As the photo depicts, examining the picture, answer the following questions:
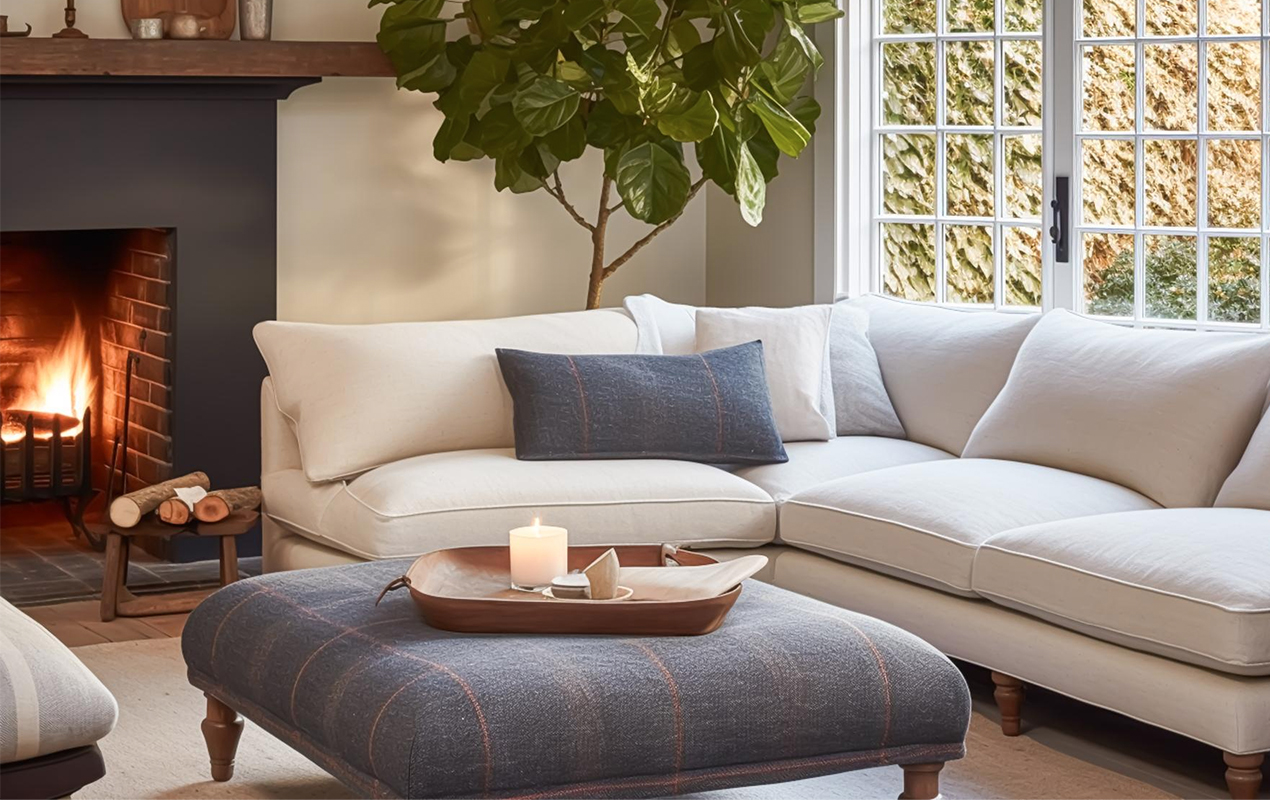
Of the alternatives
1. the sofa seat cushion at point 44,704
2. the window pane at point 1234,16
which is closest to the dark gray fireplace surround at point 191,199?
the window pane at point 1234,16

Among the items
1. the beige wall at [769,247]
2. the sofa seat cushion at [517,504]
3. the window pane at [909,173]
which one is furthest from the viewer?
the beige wall at [769,247]

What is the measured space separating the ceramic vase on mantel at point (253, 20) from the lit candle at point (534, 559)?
289 cm

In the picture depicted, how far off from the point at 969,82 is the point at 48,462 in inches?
128

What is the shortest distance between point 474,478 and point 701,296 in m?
2.64

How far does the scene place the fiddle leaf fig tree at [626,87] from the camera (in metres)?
5.05

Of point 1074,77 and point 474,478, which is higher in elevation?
point 1074,77

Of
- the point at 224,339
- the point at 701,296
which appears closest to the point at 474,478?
the point at 224,339

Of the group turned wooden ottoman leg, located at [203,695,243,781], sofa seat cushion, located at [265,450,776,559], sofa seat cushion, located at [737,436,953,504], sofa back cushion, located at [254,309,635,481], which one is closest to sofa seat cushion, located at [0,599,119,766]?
turned wooden ottoman leg, located at [203,695,243,781]

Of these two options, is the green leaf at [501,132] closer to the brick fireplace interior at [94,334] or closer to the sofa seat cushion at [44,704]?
the brick fireplace interior at [94,334]

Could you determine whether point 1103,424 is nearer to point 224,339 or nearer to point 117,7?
point 224,339

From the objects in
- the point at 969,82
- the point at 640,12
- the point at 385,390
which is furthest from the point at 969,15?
the point at 385,390

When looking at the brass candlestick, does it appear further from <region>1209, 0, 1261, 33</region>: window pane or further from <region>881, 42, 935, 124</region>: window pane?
<region>1209, 0, 1261, 33</region>: window pane

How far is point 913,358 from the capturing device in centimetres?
462

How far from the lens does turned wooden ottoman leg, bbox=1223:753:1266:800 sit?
9.87 feet
